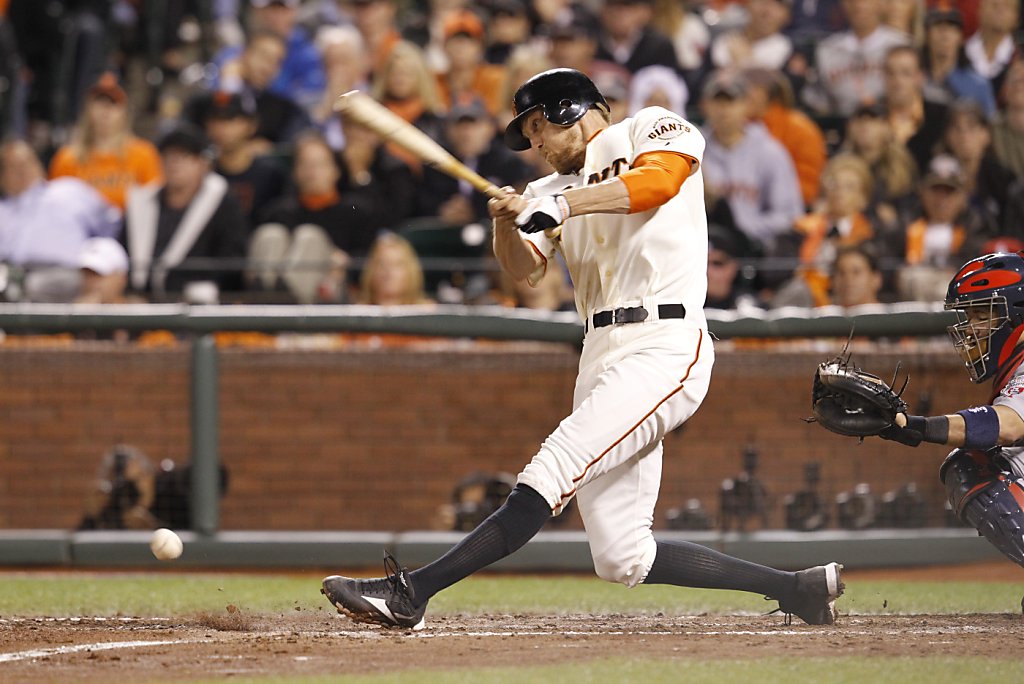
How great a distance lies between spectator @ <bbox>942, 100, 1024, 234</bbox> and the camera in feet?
28.1

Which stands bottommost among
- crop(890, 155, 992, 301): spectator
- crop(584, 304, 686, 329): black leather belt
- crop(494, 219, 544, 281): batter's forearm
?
crop(584, 304, 686, 329): black leather belt

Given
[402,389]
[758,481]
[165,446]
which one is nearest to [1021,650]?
[758,481]

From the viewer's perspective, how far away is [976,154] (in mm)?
8703

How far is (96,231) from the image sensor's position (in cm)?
887

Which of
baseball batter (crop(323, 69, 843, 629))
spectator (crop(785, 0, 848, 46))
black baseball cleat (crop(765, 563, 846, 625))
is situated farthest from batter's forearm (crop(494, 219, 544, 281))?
spectator (crop(785, 0, 848, 46))

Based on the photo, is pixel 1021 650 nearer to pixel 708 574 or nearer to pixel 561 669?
pixel 708 574

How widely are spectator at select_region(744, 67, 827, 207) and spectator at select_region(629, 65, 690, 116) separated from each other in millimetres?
482

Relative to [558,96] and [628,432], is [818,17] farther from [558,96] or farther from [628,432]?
[628,432]

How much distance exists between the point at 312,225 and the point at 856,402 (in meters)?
4.83

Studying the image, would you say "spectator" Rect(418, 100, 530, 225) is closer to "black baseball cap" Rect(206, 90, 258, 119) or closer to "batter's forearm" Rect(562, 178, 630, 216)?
"black baseball cap" Rect(206, 90, 258, 119)

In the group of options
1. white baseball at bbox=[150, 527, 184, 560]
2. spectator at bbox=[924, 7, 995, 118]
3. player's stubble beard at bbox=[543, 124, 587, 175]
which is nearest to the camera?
player's stubble beard at bbox=[543, 124, 587, 175]

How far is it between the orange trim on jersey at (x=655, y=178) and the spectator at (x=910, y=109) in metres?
5.28

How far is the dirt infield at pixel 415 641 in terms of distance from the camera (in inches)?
147

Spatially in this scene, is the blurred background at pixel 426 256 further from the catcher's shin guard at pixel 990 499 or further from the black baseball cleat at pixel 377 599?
the black baseball cleat at pixel 377 599
